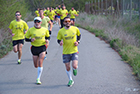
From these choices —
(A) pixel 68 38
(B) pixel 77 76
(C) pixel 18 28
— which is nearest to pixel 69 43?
(A) pixel 68 38

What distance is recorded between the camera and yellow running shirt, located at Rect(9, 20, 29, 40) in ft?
32.1

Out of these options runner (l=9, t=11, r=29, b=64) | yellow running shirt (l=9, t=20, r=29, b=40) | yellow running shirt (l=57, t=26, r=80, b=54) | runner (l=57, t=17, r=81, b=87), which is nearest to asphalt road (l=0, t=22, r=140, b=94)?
runner (l=57, t=17, r=81, b=87)

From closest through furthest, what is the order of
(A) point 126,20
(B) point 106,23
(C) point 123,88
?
(C) point 123,88 < (A) point 126,20 < (B) point 106,23

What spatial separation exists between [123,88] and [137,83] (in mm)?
655

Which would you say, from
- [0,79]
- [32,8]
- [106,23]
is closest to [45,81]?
[0,79]

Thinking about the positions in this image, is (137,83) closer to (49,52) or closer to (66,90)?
(66,90)

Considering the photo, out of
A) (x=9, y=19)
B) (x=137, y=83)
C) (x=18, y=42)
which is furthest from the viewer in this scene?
(x=9, y=19)

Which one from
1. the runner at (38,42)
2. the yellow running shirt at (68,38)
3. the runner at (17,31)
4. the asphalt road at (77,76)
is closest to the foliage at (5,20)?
the asphalt road at (77,76)

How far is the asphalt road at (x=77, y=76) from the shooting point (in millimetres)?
6699

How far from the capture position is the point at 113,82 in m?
7.25

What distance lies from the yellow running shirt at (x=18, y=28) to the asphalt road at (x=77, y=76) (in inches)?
44.5

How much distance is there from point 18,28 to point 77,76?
3.29 meters

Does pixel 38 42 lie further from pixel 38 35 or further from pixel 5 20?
pixel 5 20

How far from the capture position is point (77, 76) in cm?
805
